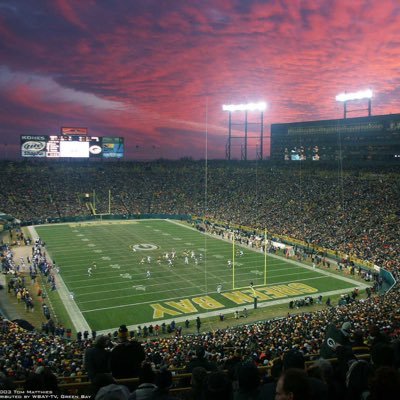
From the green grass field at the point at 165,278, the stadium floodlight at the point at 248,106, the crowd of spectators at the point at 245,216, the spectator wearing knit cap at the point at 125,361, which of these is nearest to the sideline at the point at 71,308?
the green grass field at the point at 165,278

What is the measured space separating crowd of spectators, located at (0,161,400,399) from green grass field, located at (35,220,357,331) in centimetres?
367

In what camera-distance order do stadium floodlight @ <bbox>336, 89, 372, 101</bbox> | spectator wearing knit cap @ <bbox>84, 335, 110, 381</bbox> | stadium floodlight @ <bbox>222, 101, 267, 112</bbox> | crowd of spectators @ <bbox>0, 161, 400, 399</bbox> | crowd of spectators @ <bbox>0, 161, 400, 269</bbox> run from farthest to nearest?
1. stadium floodlight @ <bbox>222, 101, 267, 112</bbox>
2. stadium floodlight @ <bbox>336, 89, 372, 101</bbox>
3. crowd of spectators @ <bbox>0, 161, 400, 269</bbox>
4. crowd of spectators @ <bbox>0, 161, 400, 399</bbox>
5. spectator wearing knit cap @ <bbox>84, 335, 110, 381</bbox>

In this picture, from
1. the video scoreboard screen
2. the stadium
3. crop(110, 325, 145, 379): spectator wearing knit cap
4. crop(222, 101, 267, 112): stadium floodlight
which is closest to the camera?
crop(110, 325, 145, 379): spectator wearing knit cap

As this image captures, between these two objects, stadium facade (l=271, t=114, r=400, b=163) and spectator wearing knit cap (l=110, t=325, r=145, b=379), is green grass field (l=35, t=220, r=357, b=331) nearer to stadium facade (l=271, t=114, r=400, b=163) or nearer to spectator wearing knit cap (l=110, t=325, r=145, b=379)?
spectator wearing knit cap (l=110, t=325, r=145, b=379)

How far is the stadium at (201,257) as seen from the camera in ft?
39.4

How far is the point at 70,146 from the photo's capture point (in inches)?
2731

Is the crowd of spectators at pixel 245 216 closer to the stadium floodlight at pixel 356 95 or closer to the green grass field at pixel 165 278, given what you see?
the green grass field at pixel 165 278

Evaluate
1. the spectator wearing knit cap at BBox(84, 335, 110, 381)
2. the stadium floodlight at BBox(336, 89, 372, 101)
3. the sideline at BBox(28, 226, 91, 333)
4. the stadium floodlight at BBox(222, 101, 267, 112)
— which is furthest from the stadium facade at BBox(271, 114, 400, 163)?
the spectator wearing knit cap at BBox(84, 335, 110, 381)

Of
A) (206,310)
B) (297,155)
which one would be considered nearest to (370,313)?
(206,310)

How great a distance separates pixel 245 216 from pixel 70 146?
33.0 m

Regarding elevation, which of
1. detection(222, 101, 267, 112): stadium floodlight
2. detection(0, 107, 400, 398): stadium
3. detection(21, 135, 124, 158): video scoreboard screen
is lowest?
detection(0, 107, 400, 398): stadium

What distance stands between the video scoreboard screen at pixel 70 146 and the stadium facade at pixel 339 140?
2848 centimetres

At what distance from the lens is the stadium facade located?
58.5 m

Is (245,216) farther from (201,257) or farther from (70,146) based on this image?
(70,146)
